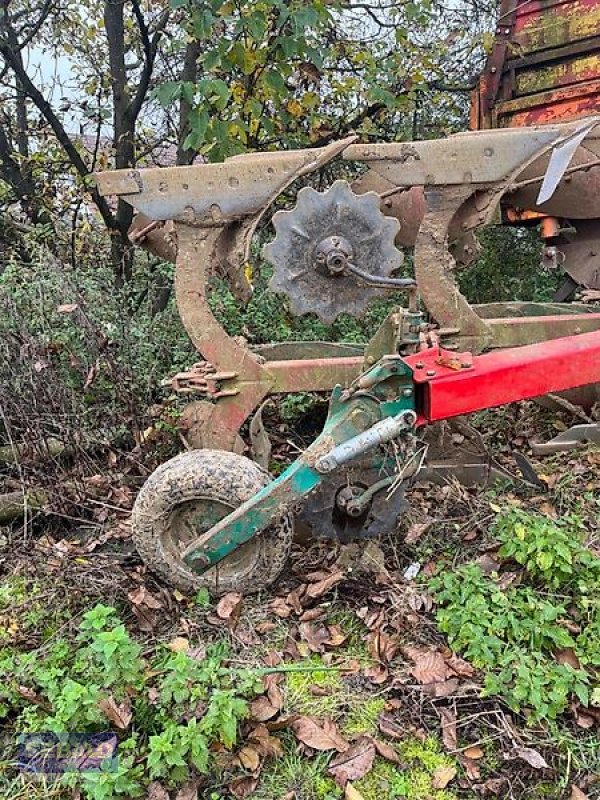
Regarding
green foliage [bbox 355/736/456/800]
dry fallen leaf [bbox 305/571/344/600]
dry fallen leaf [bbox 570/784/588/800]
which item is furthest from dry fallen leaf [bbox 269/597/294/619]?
dry fallen leaf [bbox 570/784/588/800]

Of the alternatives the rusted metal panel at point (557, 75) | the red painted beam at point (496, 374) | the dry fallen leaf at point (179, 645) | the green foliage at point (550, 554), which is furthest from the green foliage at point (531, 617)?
the rusted metal panel at point (557, 75)

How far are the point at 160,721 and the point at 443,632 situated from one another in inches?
43.6

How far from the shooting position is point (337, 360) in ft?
12.5

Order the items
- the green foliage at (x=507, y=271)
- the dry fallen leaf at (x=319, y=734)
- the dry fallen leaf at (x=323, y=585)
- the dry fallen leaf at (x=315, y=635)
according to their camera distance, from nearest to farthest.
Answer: the dry fallen leaf at (x=319, y=734) < the dry fallen leaf at (x=315, y=635) < the dry fallen leaf at (x=323, y=585) < the green foliage at (x=507, y=271)

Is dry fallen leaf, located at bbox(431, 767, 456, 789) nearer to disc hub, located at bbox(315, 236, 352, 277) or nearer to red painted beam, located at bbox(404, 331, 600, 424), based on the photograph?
red painted beam, located at bbox(404, 331, 600, 424)

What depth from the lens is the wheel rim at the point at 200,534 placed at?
10.2ft

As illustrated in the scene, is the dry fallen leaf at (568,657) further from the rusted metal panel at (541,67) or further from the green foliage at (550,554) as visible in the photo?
the rusted metal panel at (541,67)

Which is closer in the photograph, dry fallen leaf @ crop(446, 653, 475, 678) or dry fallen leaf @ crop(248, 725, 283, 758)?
dry fallen leaf @ crop(248, 725, 283, 758)

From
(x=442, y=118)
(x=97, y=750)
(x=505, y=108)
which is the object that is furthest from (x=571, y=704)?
(x=442, y=118)

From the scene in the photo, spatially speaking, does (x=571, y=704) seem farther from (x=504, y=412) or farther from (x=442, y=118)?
(x=442, y=118)

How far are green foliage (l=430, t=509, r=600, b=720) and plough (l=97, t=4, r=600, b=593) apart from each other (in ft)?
1.58

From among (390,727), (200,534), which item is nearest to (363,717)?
(390,727)

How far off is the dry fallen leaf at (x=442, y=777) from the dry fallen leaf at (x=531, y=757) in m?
0.22

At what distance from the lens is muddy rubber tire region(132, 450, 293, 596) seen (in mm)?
3053
